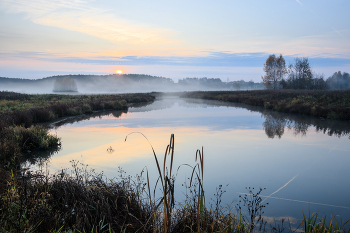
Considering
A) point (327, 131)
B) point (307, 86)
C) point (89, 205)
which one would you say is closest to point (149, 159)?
point (89, 205)

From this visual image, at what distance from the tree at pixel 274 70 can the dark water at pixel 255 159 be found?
48264 mm

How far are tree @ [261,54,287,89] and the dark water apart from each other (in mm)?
48264

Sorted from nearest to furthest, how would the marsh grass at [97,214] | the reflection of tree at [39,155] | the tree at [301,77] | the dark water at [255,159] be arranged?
the marsh grass at [97,214], the dark water at [255,159], the reflection of tree at [39,155], the tree at [301,77]

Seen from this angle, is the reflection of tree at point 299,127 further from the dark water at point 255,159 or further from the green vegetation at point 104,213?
the green vegetation at point 104,213

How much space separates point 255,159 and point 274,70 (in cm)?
5637

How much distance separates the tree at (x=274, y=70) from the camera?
5816 centimetres

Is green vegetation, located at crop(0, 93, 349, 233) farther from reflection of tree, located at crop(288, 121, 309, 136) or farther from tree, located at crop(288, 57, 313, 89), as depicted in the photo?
tree, located at crop(288, 57, 313, 89)

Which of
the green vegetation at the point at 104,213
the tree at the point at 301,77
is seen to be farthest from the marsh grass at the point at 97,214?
the tree at the point at 301,77

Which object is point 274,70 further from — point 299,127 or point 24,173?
point 24,173

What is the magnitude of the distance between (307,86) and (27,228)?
60016 millimetres

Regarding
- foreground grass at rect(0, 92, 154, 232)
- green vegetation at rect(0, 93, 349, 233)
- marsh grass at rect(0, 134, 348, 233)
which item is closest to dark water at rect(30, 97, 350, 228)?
green vegetation at rect(0, 93, 349, 233)

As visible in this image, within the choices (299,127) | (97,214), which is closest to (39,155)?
(97,214)

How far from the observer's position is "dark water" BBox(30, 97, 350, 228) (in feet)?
16.2

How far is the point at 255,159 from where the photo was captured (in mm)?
7582
